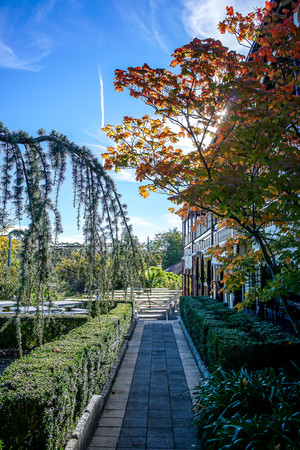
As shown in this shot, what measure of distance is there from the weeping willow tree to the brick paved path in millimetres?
2594

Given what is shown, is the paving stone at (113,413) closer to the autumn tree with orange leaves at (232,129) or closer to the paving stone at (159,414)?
the paving stone at (159,414)

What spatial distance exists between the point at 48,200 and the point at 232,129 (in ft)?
8.56

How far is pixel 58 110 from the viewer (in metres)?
3.46

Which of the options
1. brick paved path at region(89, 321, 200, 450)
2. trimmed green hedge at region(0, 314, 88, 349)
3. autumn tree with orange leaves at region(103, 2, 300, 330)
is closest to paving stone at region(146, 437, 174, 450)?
brick paved path at region(89, 321, 200, 450)

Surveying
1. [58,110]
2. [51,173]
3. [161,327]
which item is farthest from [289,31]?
[161,327]

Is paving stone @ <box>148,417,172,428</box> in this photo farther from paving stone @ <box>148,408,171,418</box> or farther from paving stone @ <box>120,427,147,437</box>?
paving stone @ <box>120,427,147,437</box>

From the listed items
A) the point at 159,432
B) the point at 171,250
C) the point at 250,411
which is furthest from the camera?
the point at 171,250

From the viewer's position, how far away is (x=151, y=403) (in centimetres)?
518

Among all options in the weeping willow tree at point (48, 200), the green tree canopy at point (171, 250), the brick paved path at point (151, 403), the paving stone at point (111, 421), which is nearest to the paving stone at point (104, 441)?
the brick paved path at point (151, 403)

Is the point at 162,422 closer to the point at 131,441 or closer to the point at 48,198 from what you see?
the point at 131,441

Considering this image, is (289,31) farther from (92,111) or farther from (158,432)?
(158,432)

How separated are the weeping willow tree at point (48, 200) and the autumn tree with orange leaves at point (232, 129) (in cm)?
139

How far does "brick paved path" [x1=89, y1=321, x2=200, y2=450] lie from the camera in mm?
3984

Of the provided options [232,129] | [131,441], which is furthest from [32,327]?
[232,129]
